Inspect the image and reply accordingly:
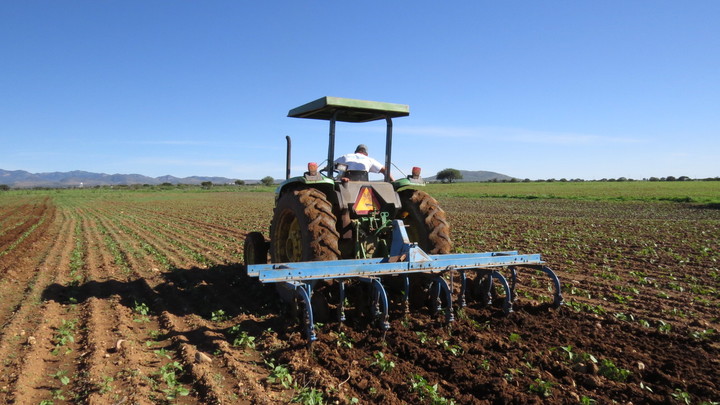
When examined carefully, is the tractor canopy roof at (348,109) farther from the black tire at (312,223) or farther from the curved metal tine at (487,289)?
the curved metal tine at (487,289)

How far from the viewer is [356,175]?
20.6 ft

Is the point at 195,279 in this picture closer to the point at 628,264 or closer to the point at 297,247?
the point at 297,247

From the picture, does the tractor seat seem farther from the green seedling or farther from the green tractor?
the green seedling

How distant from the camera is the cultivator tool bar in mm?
4480

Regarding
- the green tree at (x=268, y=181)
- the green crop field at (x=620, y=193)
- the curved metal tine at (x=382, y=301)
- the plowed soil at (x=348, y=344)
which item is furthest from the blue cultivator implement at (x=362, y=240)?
the green tree at (x=268, y=181)

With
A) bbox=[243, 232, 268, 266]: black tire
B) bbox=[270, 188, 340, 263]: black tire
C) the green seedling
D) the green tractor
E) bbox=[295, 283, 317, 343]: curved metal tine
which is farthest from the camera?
bbox=[243, 232, 268, 266]: black tire

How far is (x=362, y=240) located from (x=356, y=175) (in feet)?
3.04

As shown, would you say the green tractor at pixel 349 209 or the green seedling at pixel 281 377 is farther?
the green tractor at pixel 349 209

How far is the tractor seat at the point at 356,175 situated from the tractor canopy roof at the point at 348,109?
0.77 metres

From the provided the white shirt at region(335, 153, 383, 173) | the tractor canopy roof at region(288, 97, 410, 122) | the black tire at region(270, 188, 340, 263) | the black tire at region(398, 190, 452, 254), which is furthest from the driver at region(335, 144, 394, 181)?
the black tire at region(270, 188, 340, 263)

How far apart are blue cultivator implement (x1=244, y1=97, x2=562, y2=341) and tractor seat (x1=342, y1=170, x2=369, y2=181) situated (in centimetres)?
1

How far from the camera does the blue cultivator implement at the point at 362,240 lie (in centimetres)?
472

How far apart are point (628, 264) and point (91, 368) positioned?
970 cm

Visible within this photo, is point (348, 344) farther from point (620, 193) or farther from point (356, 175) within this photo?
point (620, 193)
